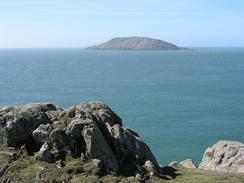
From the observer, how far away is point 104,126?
31.7 metres

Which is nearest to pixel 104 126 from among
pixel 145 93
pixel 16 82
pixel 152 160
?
pixel 152 160

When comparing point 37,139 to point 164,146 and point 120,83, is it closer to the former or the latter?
point 164,146

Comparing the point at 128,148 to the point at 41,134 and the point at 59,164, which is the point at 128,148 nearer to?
the point at 59,164

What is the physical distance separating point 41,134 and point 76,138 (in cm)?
236

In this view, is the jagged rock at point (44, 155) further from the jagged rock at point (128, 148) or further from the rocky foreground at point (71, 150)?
the jagged rock at point (128, 148)

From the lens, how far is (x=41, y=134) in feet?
99.2

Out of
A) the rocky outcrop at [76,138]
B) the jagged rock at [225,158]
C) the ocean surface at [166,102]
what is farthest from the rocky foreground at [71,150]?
the ocean surface at [166,102]

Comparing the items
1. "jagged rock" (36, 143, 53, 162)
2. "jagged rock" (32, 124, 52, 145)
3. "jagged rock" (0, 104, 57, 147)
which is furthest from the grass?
"jagged rock" (0, 104, 57, 147)

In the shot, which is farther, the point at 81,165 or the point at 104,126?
the point at 104,126

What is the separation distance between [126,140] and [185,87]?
121406 mm

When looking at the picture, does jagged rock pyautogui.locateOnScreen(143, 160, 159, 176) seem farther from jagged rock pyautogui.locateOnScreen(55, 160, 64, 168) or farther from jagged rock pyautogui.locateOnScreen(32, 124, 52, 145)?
jagged rock pyautogui.locateOnScreen(32, 124, 52, 145)

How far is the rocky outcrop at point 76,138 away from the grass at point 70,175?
0.64 metres

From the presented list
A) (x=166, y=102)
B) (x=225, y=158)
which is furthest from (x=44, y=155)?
(x=166, y=102)

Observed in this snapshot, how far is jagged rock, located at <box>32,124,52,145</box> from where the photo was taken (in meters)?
30.2
